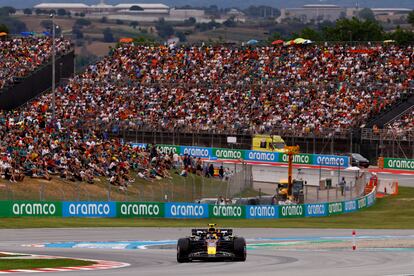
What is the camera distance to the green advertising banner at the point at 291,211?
54.2 meters

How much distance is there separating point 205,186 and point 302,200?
7.54 meters

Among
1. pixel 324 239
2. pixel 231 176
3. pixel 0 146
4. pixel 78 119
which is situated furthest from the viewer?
pixel 78 119

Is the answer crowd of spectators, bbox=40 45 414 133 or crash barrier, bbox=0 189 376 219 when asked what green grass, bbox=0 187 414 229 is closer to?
crash barrier, bbox=0 189 376 219

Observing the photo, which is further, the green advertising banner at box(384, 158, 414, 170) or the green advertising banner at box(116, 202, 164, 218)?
the green advertising banner at box(384, 158, 414, 170)

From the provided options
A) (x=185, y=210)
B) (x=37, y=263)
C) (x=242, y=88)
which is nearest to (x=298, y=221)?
(x=185, y=210)

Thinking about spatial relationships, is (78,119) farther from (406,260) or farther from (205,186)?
(406,260)

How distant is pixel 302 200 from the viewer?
59906 millimetres

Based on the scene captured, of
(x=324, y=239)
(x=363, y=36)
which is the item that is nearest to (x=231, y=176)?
(x=324, y=239)

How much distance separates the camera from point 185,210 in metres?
50.7

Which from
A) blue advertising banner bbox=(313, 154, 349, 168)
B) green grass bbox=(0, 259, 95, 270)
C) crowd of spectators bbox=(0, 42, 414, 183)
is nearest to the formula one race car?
green grass bbox=(0, 259, 95, 270)

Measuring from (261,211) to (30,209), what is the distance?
12.0 meters

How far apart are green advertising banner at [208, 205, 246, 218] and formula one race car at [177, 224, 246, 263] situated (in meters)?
20.5

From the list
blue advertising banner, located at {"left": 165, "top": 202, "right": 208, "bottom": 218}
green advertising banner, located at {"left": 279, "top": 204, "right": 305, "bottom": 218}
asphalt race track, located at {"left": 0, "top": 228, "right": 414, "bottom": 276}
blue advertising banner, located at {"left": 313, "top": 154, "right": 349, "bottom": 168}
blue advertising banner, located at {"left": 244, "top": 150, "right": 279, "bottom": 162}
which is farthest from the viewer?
blue advertising banner, located at {"left": 244, "top": 150, "right": 279, "bottom": 162}

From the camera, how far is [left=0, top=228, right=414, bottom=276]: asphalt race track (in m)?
28.3
